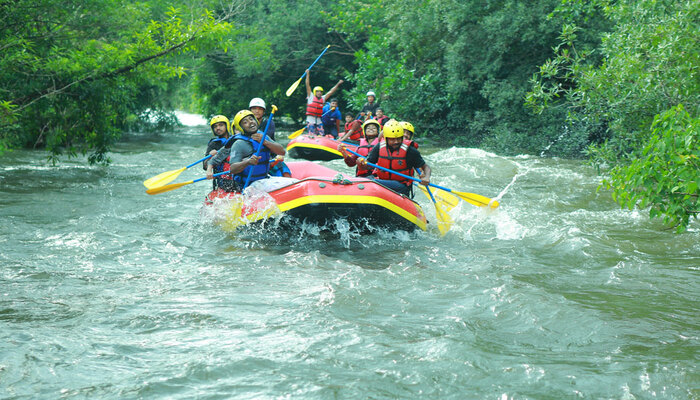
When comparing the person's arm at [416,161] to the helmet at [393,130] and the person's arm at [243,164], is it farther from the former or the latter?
the person's arm at [243,164]

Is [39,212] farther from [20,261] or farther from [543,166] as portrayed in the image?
[543,166]

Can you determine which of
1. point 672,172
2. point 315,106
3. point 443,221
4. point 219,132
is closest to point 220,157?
point 219,132

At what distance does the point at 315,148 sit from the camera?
14828mm

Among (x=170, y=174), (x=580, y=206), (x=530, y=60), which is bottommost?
(x=580, y=206)

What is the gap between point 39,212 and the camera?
9242 millimetres

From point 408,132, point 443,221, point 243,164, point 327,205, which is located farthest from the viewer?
point 408,132

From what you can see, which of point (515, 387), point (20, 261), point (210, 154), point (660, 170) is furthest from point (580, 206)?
point (20, 261)

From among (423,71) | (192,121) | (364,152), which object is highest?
(423,71)

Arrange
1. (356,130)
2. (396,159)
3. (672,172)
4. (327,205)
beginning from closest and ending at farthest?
(672,172), (327,205), (396,159), (356,130)

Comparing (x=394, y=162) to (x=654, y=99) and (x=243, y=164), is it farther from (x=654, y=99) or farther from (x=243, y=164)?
(x=654, y=99)

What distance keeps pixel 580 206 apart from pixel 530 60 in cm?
778

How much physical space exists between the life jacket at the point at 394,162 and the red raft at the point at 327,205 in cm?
60

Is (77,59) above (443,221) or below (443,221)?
above

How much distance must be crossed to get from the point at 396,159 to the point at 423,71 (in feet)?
45.7
